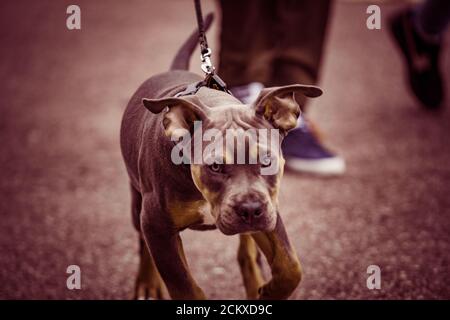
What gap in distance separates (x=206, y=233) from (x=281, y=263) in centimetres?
120

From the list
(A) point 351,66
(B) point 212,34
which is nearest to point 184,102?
(A) point 351,66

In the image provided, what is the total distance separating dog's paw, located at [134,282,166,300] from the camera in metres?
2.53

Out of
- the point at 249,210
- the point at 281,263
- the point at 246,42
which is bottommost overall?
the point at 281,263

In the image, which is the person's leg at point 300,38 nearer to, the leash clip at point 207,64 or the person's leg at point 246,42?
the person's leg at point 246,42

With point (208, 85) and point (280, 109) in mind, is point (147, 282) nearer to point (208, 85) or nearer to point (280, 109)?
point (208, 85)

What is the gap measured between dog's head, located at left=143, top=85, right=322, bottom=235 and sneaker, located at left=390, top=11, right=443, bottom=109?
3.05 metres

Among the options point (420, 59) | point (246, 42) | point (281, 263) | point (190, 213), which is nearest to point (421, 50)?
point (420, 59)

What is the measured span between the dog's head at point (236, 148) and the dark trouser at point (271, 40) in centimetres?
193

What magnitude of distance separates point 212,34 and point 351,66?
5.28ft

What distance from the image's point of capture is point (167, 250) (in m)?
2.01

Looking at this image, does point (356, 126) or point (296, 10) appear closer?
point (296, 10)

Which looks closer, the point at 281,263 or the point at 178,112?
the point at 178,112
